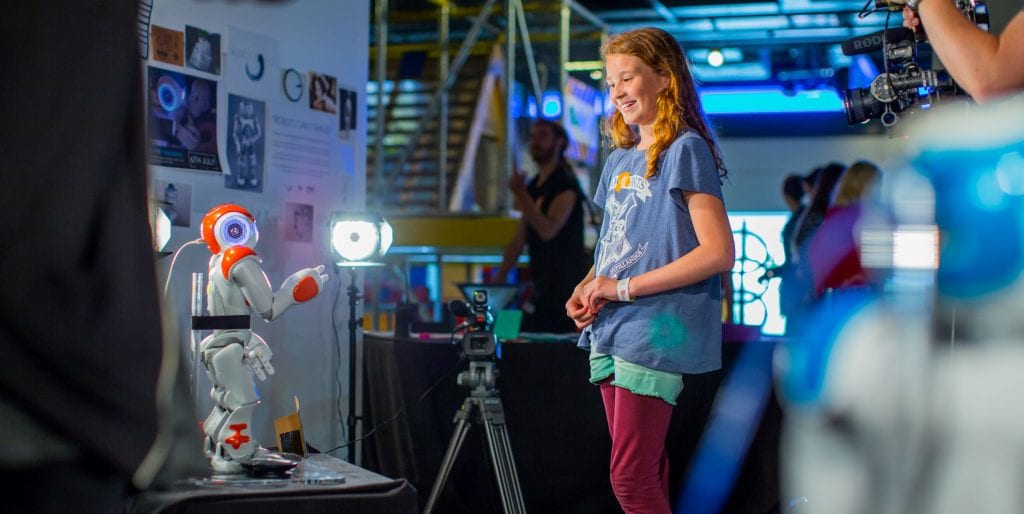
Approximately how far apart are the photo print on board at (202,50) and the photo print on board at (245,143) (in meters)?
0.13

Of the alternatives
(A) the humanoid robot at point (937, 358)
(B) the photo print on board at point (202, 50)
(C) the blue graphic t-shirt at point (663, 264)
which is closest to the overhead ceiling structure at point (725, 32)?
(B) the photo print on board at point (202, 50)

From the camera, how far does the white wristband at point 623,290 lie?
2.45 m

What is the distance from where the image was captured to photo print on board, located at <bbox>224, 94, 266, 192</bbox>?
138 inches

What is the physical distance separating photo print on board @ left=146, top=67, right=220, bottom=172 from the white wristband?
1468 mm

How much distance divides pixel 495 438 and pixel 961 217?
7.13 feet

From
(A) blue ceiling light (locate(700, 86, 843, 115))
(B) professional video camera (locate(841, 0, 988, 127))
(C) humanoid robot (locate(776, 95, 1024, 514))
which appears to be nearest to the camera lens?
(B) professional video camera (locate(841, 0, 988, 127))

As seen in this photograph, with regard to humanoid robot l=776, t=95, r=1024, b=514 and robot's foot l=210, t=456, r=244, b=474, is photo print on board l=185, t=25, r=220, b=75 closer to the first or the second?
robot's foot l=210, t=456, r=244, b=474

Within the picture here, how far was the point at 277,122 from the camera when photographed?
3.73 meters

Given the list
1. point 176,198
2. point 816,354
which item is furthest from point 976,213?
point 176,198

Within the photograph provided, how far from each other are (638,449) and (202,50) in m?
1.87

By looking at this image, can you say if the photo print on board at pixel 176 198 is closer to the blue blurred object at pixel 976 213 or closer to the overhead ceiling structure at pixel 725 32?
the blue blurred object at pixel 976 213

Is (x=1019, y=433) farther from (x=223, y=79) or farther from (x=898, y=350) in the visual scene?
(x=223, y=79)

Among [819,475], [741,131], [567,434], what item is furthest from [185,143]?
[741,131]

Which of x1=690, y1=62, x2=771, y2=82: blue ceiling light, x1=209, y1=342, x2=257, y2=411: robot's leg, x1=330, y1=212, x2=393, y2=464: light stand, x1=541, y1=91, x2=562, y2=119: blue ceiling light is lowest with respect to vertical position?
x1=209, y1=342, x2=257, y2=411: robot's leg
